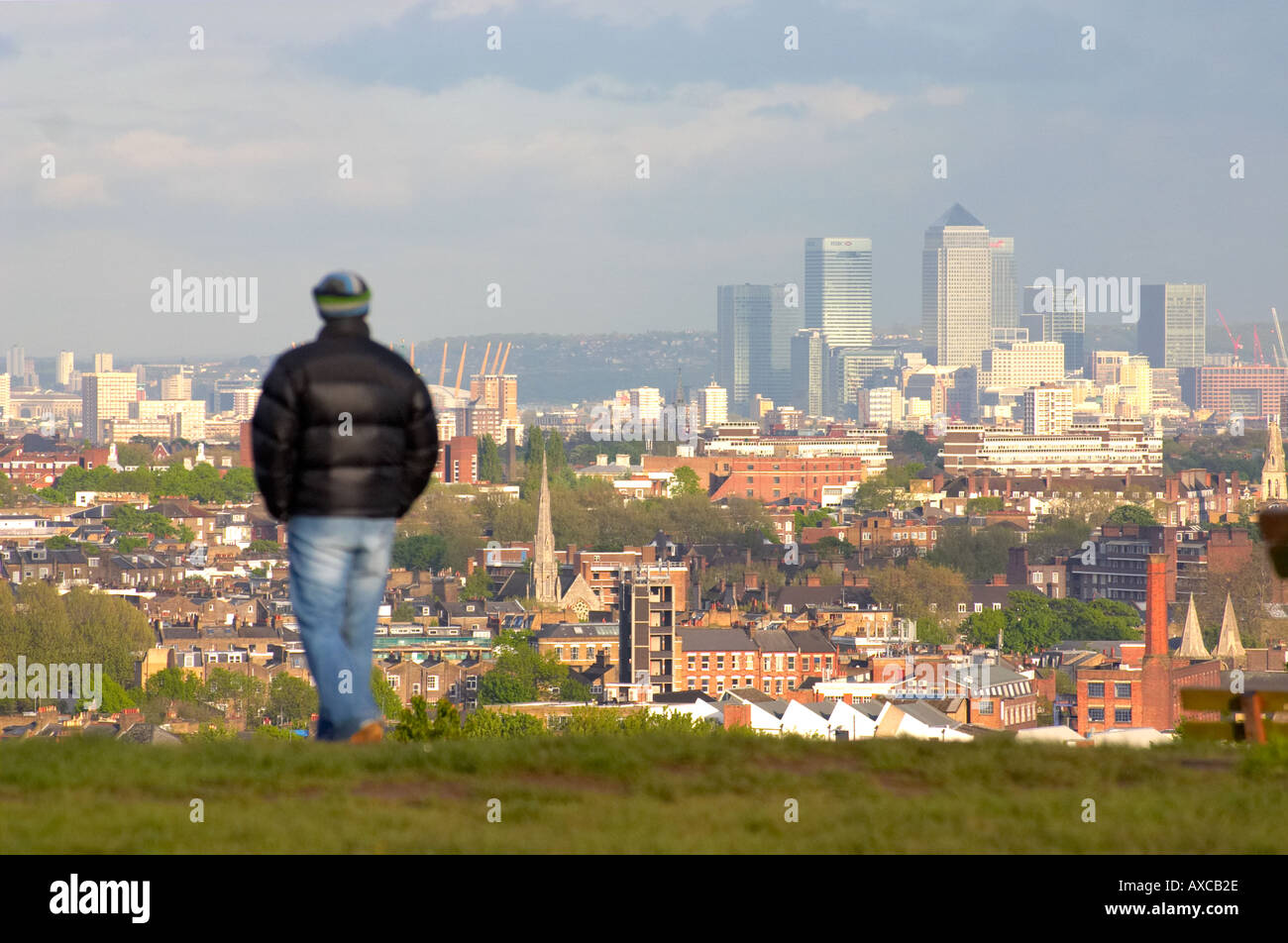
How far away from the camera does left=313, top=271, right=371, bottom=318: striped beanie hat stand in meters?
6.98

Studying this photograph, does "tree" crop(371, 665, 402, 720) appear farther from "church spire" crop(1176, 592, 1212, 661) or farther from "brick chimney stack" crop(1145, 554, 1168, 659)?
"church spire" crop(1176, 592, 1212, 661)

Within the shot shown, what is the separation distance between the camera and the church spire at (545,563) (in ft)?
273

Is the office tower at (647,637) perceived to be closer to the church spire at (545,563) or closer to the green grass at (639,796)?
the church spire at (545,563)

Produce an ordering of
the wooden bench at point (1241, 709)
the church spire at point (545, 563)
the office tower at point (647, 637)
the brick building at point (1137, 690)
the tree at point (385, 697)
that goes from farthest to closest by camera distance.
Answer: the church spire at point (545, 563) < the office tower at point (647, 637) < the brick building at point (1137, 690) < the tree at point (385, 697) < the wooden bench at point (1241, 709)

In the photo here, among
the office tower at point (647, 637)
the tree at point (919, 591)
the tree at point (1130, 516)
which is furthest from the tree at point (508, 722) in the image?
the tree at point (1130, 516)

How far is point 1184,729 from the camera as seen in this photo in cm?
771

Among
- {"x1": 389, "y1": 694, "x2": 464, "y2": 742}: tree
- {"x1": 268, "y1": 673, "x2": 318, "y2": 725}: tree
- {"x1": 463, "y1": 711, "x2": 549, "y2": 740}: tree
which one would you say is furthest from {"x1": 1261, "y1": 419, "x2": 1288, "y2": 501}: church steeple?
{"x1": 389, "y1": 694, "x2": 464, "y2": 742}: tree

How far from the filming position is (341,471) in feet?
22.5

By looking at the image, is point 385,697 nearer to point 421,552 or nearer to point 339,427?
point 339,427

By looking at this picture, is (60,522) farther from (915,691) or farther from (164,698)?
(915,691)

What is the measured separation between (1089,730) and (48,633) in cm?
3219

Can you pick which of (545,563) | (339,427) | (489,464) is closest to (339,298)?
(339,427)

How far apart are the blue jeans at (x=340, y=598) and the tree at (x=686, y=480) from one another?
121 meters

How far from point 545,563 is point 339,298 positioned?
260ft
